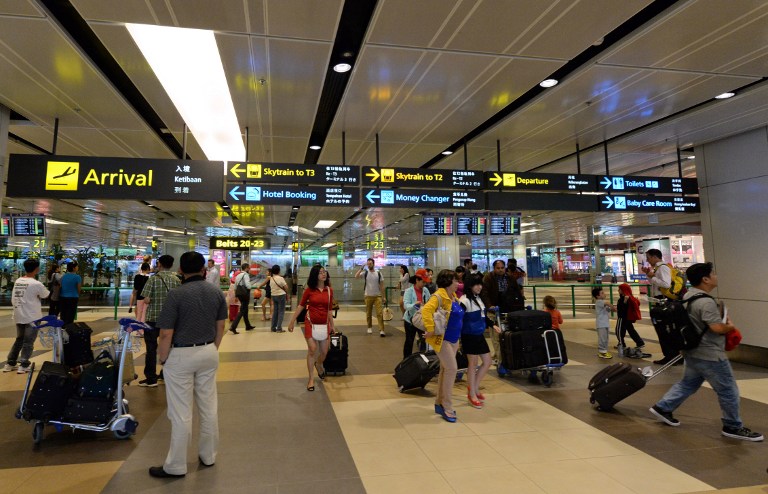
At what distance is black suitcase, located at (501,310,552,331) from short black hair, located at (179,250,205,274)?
4214mm

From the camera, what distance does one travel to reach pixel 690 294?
4219mm

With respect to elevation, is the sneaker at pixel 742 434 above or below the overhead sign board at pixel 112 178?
below

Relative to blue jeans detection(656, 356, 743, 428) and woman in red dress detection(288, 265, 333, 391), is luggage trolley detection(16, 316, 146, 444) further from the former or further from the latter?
blue jeans detection(656, 356, 743, 428)

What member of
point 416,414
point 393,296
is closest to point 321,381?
point 416,414

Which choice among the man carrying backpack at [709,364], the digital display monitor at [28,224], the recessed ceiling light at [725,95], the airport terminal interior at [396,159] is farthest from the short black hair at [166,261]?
the recessed ceiling light at [725,95]

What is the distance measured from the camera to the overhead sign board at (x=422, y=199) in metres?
7.09

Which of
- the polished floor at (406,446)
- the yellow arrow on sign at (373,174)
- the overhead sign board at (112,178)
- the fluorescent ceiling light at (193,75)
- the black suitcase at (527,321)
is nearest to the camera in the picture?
the polished floor at (406,446)

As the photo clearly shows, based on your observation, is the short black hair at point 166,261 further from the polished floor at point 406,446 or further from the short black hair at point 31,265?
the short black hair at point 31,265

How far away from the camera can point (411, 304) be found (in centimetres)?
709

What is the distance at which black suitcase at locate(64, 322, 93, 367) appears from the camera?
13.9ft

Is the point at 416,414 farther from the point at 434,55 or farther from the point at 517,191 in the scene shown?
the point at 517,191

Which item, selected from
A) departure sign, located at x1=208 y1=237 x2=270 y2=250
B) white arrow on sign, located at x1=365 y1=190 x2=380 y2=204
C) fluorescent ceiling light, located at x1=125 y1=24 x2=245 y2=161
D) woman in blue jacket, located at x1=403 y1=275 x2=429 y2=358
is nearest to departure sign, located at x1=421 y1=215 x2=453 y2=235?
woman in blue jacket, located at x1=403 y1=275 x2=429 y2=358

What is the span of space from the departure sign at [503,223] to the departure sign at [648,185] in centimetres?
374

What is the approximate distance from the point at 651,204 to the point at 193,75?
8138 mm
